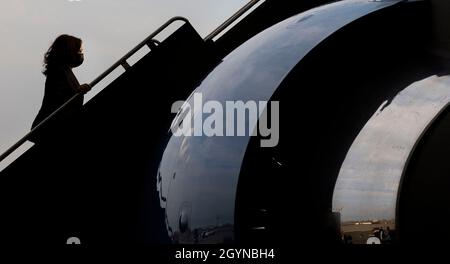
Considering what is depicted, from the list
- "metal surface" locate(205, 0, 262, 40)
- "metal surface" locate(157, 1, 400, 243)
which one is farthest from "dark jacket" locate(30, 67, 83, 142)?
"metal surface" locate(205, 0, 262, 40)

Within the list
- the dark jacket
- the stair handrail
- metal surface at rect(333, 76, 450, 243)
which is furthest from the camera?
the dark jacket

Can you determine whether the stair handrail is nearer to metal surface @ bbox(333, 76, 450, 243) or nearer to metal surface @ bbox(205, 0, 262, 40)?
metal surface @ bbox(205, 0, 262, 40)

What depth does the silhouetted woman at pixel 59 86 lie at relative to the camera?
3869 mm

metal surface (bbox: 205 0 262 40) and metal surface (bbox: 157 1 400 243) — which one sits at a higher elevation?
metal surface (bbox: 205 0 262 40)

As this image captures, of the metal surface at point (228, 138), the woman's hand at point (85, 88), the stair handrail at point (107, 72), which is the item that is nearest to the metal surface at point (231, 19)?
the metal surface at point (228, 138)

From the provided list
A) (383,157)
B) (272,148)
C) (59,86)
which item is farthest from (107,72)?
(383,157)

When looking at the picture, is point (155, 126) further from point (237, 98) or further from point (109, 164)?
point (237, 98)

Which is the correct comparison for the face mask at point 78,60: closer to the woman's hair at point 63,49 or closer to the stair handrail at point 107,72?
the woman's hair at point 63,49

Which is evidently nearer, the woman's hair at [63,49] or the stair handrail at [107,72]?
the woman's hair at [63,49]

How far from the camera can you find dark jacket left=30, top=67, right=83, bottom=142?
4059 mm

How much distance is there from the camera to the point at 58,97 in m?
4.14

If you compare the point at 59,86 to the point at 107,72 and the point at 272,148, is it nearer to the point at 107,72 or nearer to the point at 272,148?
the point at 107,72

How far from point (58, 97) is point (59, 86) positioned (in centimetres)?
7

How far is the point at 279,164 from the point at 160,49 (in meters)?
1.24
